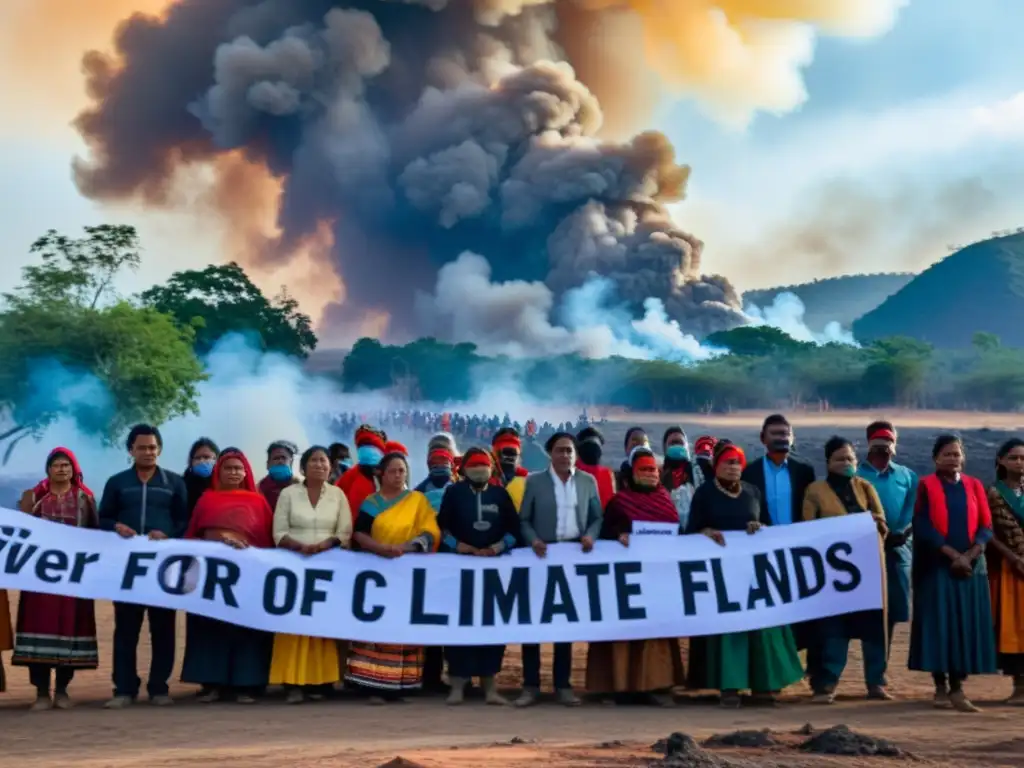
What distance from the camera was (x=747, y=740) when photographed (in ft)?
20.0

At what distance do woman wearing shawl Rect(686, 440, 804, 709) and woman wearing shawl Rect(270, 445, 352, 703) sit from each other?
2.14 meters

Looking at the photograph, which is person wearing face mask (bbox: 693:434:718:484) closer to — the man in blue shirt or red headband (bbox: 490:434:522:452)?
the man in blue shirt

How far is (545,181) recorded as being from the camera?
2365 inches

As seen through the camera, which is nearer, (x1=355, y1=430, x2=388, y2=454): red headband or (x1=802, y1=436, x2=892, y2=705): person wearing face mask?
(x1=802, y1=436, x2=892, y2=705): person wearing face mask

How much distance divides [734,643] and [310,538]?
2593mm

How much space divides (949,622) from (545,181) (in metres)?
53.2

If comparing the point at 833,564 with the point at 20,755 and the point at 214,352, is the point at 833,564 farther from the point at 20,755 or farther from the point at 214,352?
the point at 214,352

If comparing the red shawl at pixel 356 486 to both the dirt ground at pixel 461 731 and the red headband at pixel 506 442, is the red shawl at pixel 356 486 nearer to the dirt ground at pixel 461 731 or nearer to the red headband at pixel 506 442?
the red headband at pixel 506 442

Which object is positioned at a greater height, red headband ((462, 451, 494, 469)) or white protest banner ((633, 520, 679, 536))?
red headband ((462, 451, 494, 469))

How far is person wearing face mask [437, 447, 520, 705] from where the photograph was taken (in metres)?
7.93

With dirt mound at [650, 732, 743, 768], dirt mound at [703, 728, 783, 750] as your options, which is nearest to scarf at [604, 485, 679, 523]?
dirt mound at [703, 728, 783, 750]

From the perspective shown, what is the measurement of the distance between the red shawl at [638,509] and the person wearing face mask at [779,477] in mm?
651

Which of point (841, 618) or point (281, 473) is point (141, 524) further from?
point (841, 618)

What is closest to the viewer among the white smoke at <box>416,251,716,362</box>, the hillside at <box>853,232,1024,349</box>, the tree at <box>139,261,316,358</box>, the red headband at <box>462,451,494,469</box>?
the red headband at <box>462,451,494,469</box>
